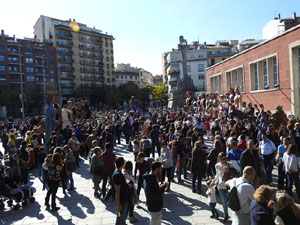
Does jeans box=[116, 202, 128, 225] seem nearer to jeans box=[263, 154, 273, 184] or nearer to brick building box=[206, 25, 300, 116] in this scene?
jeans box=[263, 154, 273, 184]

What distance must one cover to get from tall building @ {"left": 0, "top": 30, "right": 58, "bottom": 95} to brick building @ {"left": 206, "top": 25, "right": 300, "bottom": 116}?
4442cm

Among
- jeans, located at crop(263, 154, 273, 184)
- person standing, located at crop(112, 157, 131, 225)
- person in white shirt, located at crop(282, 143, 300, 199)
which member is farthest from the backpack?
jeans, located at crop(263, 154, 273, 184)

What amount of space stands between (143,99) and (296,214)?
240 feet

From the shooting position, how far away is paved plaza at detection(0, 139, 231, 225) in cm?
672

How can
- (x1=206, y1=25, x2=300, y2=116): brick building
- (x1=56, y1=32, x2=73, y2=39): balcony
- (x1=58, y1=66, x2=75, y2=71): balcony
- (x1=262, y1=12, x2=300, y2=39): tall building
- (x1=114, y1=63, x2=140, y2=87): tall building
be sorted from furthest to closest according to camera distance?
(x1=114, y1=63, x2=140, y2=87): tall building, (x1=58, y1=66, x2=75, y2=71): balcony, (x1=56, y1=32, x2=73, y2=39): balcony, (x1=262, y1=12, x2=300, y2=39): tall building, (x1=206, y1=25, x2=300, y2=116): brick building

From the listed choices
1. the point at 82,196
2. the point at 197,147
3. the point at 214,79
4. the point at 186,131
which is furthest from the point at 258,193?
the point at 214,79

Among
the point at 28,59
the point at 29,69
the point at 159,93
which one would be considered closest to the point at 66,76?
the point at 29,69

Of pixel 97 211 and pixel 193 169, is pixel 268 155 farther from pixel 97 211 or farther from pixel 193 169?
pixel 97 211

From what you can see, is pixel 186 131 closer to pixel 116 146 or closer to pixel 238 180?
pixel 116 146

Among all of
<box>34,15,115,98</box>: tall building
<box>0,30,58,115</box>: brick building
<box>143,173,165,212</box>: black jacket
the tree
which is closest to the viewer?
<box>143,173,165,212</box>: black jacket

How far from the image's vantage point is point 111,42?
8738 cm

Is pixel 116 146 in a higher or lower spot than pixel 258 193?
lower

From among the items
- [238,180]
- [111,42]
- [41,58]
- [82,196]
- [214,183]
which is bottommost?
[82,196]

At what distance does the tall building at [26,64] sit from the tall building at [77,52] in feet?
10.7
